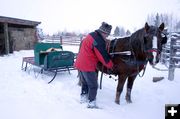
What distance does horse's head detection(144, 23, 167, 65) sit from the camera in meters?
4.30

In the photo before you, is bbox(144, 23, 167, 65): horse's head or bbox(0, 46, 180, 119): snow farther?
bbox(0, 46, 180, 119): snow

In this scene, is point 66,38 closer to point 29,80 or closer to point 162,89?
point 29,80

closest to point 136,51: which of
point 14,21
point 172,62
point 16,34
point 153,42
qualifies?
point 153,42

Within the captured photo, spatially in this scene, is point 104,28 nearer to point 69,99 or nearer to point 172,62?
point 69,99

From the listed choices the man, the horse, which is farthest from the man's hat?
the horse

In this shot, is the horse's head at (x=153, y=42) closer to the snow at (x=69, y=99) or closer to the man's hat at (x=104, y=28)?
the man's hat at (x=104, y=28)

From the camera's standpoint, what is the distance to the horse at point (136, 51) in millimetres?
4348

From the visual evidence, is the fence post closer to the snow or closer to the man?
the snow

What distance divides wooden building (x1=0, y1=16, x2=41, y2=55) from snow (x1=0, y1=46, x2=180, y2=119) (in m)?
7.40

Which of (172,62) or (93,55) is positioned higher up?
(93,55)

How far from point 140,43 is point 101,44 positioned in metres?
0.87

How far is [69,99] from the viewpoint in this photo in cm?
558

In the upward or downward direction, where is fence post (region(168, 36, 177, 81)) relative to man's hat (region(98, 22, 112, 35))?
downward

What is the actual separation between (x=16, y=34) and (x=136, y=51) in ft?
44.2
